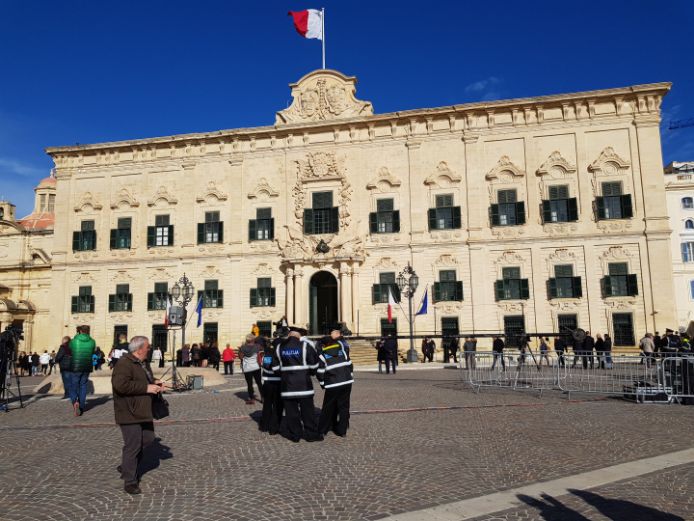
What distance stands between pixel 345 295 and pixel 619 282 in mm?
13789

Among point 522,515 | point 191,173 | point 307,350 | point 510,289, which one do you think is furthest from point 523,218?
point 522,515

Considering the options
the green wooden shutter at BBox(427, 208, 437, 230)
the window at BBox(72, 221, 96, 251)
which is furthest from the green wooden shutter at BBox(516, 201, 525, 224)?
the window at BBox(72, 221, 96, 251)

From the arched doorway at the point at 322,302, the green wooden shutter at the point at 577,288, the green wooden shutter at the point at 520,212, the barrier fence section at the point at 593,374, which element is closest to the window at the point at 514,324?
the green wooden shutter at the point at 577,288

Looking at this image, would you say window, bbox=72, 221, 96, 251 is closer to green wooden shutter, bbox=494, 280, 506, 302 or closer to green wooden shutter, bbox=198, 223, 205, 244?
green wooden shutter, bbox=198, 223, 205, 244

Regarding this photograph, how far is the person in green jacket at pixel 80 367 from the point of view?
11.5 meters

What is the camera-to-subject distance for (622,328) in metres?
27.2

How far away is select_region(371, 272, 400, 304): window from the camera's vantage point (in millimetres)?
29828

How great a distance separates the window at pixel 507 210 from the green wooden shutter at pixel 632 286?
596 centimetres

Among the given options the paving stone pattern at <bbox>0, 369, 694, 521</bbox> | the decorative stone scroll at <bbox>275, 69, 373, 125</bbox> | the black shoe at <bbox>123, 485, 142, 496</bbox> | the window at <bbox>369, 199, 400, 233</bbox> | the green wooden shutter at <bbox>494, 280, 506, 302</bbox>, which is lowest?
the paving stone pattern at <bbox>0, 369, 694, 521</bbox>

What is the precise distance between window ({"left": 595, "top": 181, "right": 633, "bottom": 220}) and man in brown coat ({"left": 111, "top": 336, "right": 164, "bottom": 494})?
27.0 m

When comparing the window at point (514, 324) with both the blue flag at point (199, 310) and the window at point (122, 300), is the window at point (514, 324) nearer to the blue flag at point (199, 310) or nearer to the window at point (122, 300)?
the blue flag at point (199, 310)

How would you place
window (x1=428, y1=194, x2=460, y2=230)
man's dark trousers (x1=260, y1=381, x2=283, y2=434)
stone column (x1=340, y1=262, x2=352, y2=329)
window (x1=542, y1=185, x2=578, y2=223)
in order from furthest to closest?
window (x1=428, y1=194, x2=460, y2=230) → stone column (x1=340, y1=262, x2=352, y2=329) → window (x1=542, y1=185, x2=578, y2=223) → man's dark trousers (x1=260, y1=381, x2=283, y2=434)

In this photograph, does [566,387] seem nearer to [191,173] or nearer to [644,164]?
[644,164]

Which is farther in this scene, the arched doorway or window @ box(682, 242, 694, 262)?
window @ box(682, 242, 694, 262)
